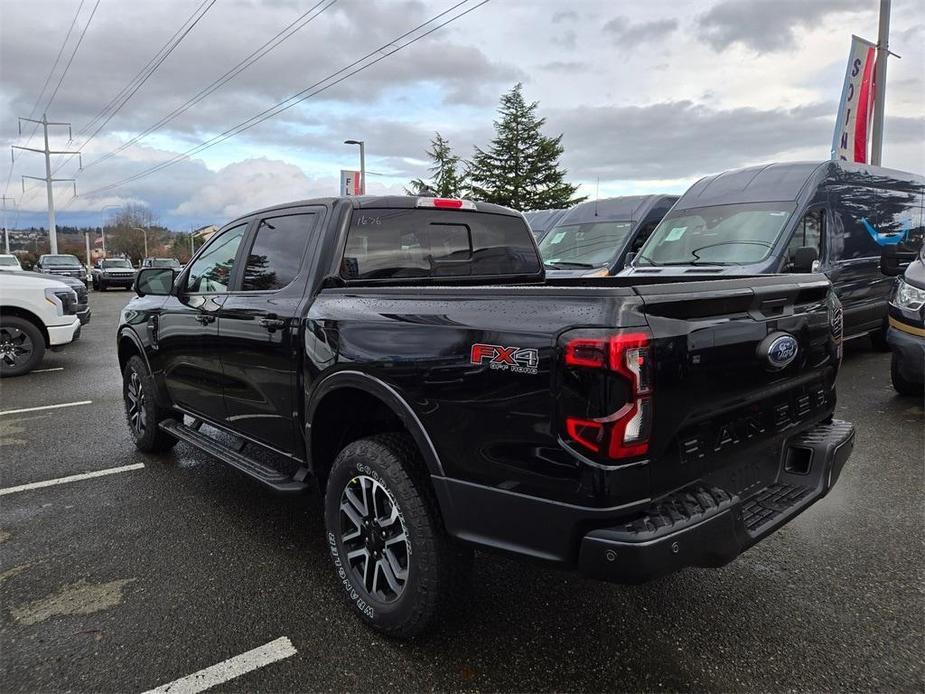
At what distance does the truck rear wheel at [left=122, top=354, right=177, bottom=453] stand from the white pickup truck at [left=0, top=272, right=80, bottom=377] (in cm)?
459

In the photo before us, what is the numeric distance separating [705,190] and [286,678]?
25.2 feet

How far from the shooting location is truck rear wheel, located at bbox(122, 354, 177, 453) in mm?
4855

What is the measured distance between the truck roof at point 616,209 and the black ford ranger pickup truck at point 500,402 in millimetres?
7473

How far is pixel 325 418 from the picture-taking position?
299 cm

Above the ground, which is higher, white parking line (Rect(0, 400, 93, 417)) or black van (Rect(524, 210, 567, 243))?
black van (Rect(524, 210, 567, 243))

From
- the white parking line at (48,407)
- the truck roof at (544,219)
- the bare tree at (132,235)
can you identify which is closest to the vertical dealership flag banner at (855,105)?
the truck roof at (544,219)

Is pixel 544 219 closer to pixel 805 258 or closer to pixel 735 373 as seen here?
pixel 805 258

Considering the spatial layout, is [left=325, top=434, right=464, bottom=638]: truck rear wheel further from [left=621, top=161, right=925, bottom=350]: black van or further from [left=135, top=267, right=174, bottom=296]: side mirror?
[left=621, top=161, right=925, bottom=350]: black van

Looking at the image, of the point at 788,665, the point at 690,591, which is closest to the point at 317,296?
the point at 690,591

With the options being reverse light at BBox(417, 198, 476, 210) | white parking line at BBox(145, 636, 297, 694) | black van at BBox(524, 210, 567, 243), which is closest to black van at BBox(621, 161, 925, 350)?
reverse light at BBox(417, 198, 476, 210)

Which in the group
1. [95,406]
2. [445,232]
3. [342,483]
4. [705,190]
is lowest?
[95,406]

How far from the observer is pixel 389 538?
258 centimetres

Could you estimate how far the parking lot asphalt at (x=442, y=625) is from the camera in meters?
2.39

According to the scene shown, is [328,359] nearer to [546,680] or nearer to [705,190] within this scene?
[546,680]
